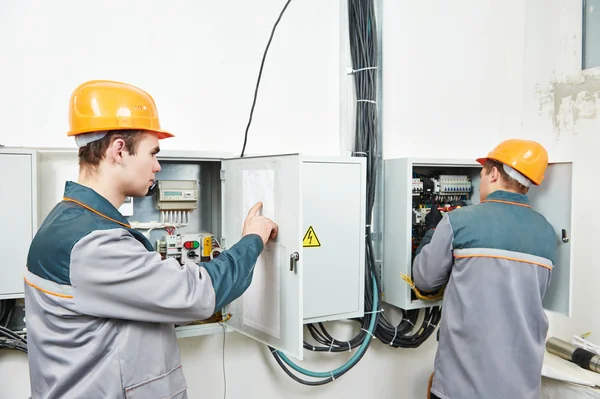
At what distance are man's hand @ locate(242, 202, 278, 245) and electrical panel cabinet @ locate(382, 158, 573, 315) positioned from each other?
756mm

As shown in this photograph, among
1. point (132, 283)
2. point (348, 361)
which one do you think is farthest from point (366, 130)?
point (132, 283)

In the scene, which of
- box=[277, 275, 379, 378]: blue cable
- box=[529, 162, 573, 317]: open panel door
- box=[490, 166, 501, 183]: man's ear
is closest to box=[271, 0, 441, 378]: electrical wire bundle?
box=[277, 275, 379, 378]: blue cable

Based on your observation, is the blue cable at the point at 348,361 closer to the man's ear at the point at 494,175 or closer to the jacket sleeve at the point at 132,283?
the man's ear at the point at 494,175

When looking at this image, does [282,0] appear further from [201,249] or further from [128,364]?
[128,364]

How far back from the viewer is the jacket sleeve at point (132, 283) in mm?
1048

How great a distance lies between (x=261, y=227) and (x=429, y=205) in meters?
1.02

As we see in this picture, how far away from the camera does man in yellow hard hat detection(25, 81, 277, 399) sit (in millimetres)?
1062

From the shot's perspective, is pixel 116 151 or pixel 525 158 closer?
pixel 116 151

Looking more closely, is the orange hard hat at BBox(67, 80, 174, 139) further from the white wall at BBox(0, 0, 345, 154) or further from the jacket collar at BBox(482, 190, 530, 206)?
the jacket collar at BBox(482, 190, 530, 206)

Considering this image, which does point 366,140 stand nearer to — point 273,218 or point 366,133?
point 366,133

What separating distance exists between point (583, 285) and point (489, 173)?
35.8 inches

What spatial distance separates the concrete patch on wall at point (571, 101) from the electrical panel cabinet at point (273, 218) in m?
1.17

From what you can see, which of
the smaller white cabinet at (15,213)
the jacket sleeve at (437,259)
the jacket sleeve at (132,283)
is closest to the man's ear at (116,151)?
the jacket sleeve at (132,283)

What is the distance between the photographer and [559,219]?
190 centimetres
